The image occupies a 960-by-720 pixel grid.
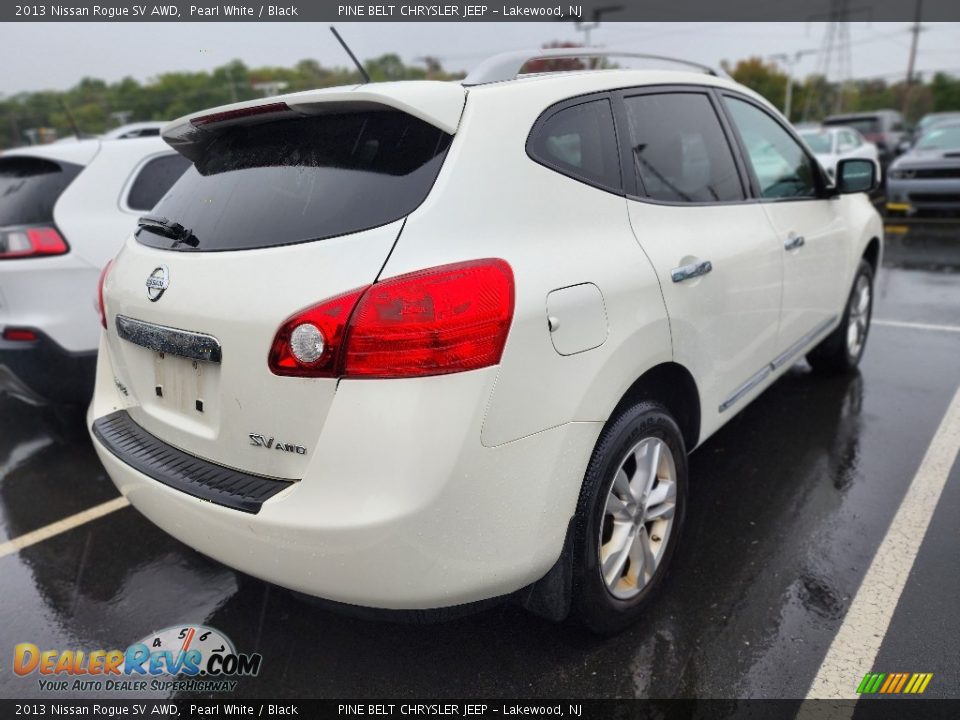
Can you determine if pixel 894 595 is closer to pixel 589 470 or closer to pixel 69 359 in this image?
pixel 589 470

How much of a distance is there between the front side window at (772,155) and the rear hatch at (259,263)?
1.91 metres

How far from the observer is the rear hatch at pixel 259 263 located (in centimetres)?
179

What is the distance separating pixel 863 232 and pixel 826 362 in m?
0.85

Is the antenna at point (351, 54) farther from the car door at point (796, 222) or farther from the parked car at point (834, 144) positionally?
the parked car at point (834, 144)

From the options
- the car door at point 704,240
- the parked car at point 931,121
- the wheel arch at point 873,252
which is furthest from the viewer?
the parked car at point 931,121

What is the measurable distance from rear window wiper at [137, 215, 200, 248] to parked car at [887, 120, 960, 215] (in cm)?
1195

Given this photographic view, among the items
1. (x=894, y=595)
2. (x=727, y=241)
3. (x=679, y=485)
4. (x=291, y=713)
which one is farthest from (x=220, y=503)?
(x=894, y=595)

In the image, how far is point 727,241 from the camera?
2.76 meters

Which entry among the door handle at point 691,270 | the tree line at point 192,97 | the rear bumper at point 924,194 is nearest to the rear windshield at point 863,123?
the rear bumper at point 924,194

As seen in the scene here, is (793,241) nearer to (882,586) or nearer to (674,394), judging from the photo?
(674,394)

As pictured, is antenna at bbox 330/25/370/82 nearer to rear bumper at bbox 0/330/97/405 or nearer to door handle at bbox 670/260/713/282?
door handle at bbox 670/260/713/282

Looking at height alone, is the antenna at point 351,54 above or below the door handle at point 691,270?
above

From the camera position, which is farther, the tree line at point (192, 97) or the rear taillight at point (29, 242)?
the tree line at point (192, 97)

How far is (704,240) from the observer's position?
2.61 metres
